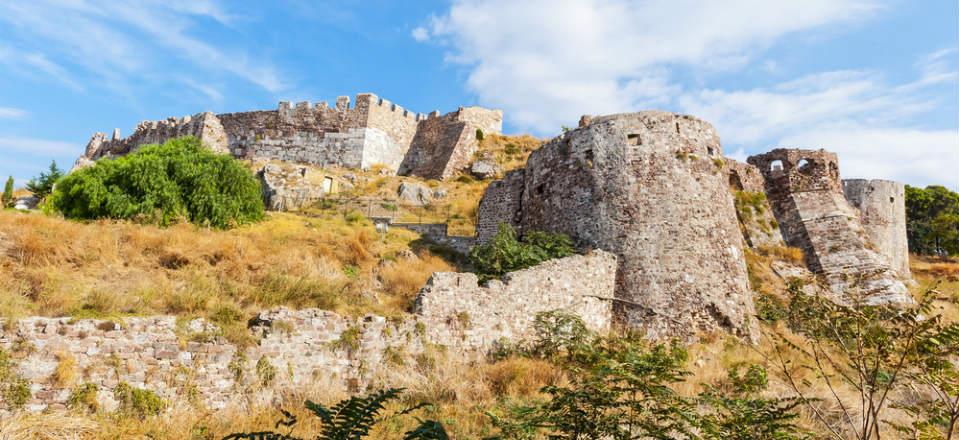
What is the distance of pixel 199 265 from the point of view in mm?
10602

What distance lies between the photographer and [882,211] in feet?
68.4

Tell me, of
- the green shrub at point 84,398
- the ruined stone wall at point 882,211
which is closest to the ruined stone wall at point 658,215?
the green shrub at point 84,398

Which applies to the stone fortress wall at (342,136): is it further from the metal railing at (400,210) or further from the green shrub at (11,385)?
the green shrub at (11,385)

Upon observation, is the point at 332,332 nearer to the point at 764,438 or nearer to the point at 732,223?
the point at 764,438

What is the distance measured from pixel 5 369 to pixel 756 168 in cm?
2150

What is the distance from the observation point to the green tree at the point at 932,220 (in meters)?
38.2

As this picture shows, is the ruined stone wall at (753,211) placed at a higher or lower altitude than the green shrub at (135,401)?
higher

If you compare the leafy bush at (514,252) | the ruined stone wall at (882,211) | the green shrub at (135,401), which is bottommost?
the green shrub at (135,401)

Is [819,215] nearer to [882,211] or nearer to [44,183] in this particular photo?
[882,211]

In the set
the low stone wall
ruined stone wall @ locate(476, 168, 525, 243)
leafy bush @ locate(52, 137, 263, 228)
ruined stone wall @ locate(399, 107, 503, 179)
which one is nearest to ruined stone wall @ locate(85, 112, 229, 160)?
ruined stone wall @ locate(399, 107, 503, 179)

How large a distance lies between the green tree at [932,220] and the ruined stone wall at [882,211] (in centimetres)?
2212

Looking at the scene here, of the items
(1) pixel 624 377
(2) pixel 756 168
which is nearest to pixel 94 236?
(1) pixel 624 377

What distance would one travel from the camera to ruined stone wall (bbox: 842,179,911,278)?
67.3 ft

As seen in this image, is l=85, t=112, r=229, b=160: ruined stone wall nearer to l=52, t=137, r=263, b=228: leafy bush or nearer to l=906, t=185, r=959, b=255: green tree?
l=52, t=137, r=263, b=228: leafy bush
